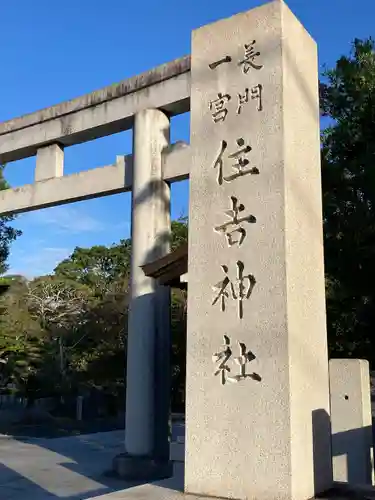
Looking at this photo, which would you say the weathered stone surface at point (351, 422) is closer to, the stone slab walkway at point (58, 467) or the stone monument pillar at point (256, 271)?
the stone monument pillar at point (256, 271)

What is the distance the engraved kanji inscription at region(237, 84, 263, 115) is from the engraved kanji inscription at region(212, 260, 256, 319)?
1091 millimetres

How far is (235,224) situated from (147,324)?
4.13 metres

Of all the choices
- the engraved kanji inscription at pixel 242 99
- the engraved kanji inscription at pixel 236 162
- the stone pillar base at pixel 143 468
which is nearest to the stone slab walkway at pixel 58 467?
the stone pillar base at pixel 143 468

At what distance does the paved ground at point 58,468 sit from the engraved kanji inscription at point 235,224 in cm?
184

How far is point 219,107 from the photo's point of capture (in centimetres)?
403

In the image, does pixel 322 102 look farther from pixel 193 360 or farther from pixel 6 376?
pixel 6 376

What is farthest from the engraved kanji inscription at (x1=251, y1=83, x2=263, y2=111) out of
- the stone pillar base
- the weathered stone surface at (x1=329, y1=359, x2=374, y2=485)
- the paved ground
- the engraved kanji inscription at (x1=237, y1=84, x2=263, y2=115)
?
the stone pillar base

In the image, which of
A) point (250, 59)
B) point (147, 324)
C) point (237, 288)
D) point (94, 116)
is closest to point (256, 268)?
point (237, 288)

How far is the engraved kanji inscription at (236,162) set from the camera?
379 centimetres

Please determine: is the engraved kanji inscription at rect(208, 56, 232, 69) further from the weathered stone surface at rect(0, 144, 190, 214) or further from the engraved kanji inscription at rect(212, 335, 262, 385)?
the weathered stone surface at rect(0, 144, 190, 214)

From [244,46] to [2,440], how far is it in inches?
428

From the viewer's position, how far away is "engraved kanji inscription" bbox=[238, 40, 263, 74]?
389 centimetres

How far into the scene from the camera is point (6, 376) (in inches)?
715

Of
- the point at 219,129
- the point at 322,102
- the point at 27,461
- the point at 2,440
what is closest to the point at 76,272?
the point at 2,440
